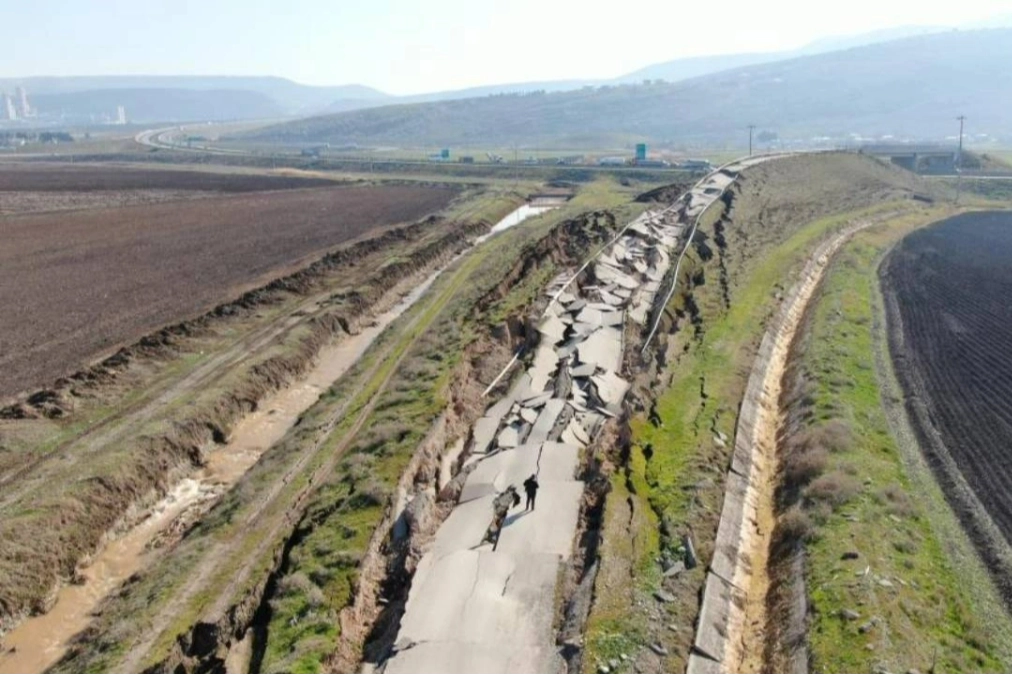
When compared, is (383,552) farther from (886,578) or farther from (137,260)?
(137,260)

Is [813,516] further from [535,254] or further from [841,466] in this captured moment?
[535,254]

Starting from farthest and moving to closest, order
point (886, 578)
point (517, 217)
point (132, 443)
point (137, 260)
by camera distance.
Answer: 1. point (517, 217)
2. point (137, 260)
3. point (132, 443)
4. point (886, 578)

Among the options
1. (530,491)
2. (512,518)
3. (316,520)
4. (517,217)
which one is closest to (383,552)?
(316,520)

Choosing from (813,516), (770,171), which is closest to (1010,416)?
(813,516)

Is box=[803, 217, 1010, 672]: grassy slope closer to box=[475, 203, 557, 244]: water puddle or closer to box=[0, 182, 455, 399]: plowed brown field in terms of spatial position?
box=[0, 182, 455, 399]: plowed brown field

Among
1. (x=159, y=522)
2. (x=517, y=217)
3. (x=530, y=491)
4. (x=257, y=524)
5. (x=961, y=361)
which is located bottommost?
(x=159, y=522)
